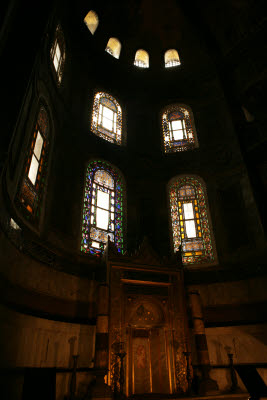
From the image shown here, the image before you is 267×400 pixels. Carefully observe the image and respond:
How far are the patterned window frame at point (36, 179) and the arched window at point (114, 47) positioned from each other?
779cm

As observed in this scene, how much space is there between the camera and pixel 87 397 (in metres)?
6.25

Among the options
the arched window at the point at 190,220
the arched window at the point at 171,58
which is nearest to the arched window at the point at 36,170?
the arched window at the point at 190,220

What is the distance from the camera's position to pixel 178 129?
1363 centimetres

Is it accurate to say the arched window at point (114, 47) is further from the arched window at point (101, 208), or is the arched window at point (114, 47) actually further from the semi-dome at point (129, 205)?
the arched window at point (101, 208)

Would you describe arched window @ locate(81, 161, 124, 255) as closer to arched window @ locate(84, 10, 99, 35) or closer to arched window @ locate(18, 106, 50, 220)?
arched window @ locate(18, 106, 50, 220)

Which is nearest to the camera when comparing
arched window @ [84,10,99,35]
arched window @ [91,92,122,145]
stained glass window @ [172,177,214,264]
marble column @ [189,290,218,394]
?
marble column @ [189,290,218,394]

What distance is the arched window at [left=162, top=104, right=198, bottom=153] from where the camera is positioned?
42.8 ft

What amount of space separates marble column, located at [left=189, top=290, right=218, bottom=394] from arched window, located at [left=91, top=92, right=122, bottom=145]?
290 inches

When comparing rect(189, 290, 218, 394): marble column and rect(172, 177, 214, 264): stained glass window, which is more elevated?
rect(172, 177, 214, 264): stained glass window

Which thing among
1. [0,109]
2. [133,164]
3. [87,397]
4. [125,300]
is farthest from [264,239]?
[0,109]

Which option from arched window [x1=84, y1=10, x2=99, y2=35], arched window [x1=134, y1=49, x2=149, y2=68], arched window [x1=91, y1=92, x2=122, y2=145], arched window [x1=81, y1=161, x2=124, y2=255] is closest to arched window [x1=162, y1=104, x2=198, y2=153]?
arched window [x1=91, y1=92, x2=122, y2=145]

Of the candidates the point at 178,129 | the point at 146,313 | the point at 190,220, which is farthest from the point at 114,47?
the point at 146,313

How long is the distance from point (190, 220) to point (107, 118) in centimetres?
590

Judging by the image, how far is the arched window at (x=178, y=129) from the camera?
13.1 meters
